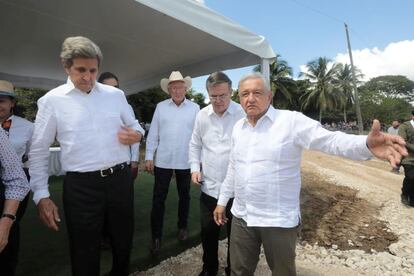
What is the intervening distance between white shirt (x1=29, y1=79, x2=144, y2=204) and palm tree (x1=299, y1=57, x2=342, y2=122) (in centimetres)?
5234

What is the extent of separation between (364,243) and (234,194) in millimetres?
2719

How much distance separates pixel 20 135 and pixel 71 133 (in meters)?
0.88

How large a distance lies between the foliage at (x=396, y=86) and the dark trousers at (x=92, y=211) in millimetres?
91967

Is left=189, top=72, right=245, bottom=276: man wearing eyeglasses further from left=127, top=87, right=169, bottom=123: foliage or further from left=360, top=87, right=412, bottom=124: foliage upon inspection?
left=360, top=87, right=412, bottom=124: foliage

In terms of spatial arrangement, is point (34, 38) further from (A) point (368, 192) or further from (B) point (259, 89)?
(A) point (368, 192)

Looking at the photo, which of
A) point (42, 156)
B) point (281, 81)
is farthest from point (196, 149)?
point (281, 81)

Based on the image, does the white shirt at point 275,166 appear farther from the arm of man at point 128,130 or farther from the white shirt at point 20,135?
the white shirt at point 20,135

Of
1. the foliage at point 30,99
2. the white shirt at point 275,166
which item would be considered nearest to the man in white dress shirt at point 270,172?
the white shirt at point 275,166

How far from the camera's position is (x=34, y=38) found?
473cm

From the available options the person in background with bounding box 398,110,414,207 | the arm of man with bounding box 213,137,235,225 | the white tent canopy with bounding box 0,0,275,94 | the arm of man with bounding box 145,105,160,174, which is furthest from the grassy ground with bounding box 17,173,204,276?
the person in background with bounding box 398,110,414,207

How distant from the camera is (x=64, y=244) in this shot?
3377 millimetres

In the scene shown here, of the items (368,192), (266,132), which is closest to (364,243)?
(266,132)

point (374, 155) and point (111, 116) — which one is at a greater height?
point (111, 116)

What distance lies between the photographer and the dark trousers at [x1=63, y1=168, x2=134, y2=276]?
1.90 meters
